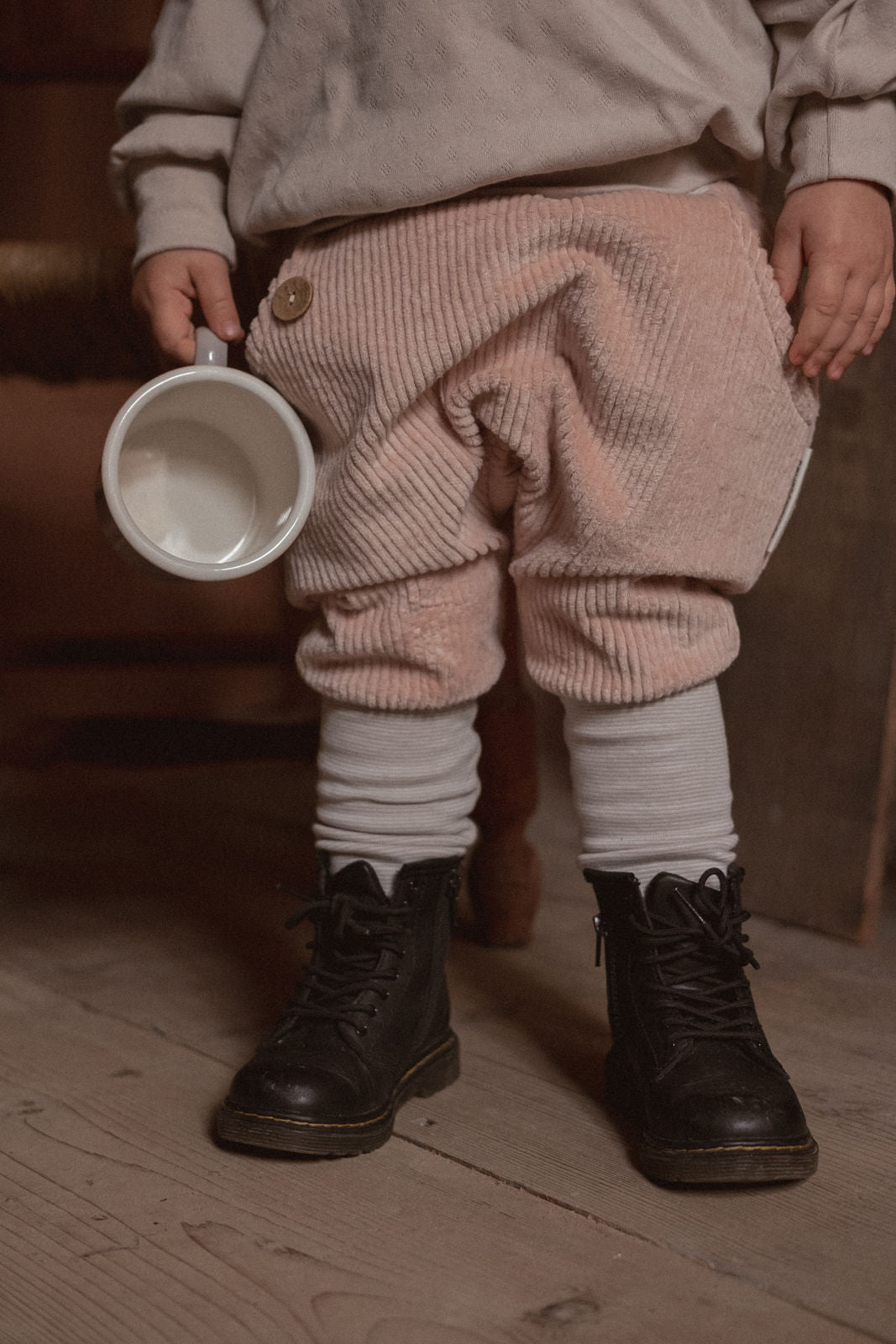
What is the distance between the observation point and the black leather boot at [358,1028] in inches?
24.2

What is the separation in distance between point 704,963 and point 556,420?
30cm

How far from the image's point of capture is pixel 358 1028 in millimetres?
664

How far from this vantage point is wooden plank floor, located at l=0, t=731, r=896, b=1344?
49 cm

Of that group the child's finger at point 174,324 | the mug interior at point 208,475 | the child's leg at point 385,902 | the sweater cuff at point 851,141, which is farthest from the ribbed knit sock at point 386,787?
the sweater cuff at point 851,141

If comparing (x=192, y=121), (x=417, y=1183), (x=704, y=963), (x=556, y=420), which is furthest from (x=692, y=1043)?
(x=192, y=121)

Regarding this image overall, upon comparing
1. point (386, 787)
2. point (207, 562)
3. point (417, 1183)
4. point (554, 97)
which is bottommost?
point (417, 1183)

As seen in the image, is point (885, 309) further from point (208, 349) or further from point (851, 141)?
point (208, 349)

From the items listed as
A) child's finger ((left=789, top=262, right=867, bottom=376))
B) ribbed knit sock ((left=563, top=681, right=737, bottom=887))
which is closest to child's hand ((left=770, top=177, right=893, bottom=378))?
child's finger ((left=789, top=262, right=867, bottom=376))

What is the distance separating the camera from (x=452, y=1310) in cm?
49

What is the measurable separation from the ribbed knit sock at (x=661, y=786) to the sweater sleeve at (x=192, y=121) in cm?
36

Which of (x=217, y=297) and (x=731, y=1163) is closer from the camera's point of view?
(x=731, y=1163)

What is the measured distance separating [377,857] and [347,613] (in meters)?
0.14

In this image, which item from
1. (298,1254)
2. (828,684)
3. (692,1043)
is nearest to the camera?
(298,1254)

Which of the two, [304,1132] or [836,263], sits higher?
[836,263]
